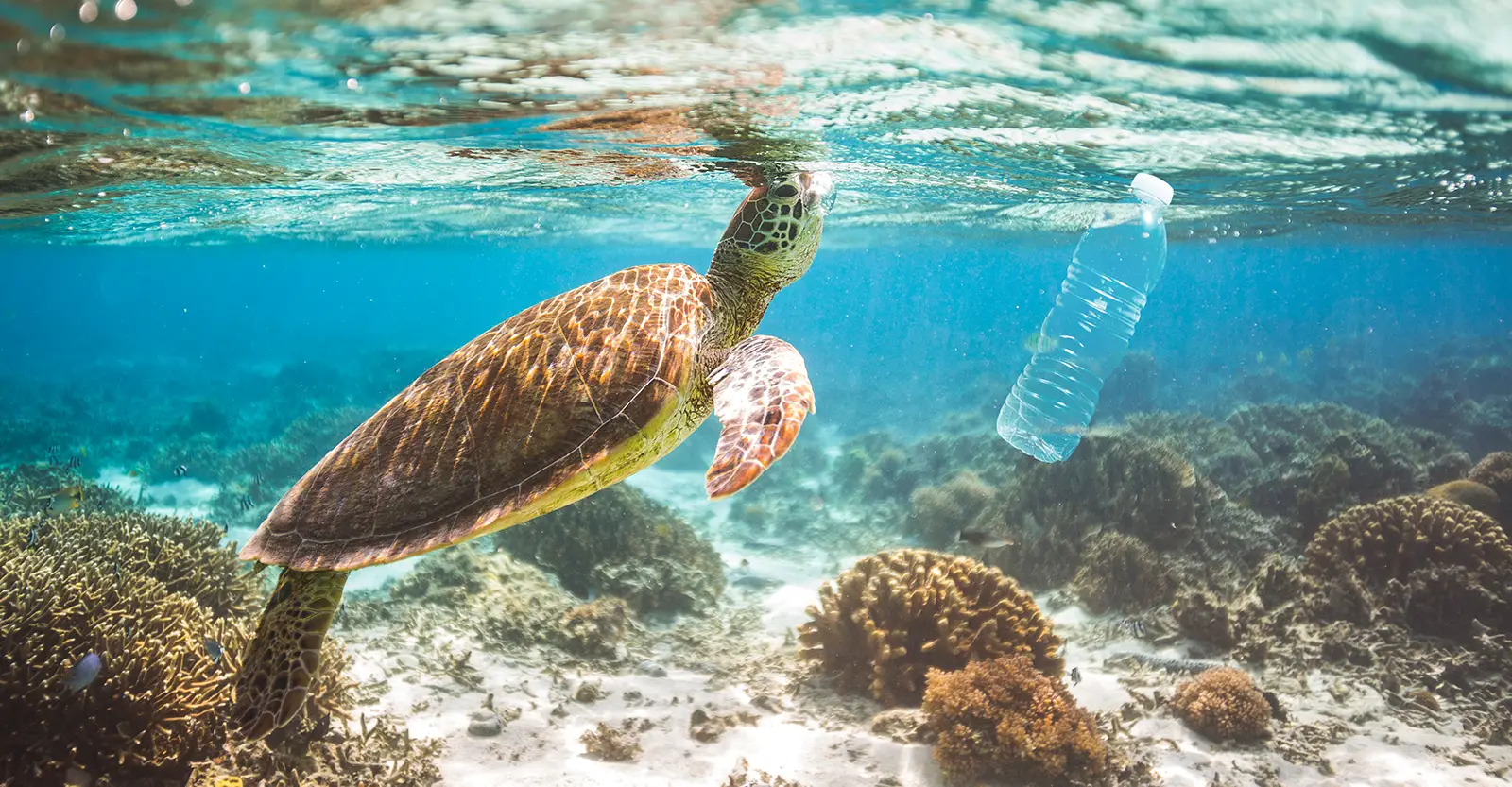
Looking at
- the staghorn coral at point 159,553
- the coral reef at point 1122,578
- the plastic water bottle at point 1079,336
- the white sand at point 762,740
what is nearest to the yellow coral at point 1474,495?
the coral reef at point 1122,578

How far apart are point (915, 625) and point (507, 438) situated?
475 centimetres

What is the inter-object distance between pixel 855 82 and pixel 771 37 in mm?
1565

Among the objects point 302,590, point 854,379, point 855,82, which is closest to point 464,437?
point 302,590

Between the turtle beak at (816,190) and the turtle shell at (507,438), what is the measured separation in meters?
1.40

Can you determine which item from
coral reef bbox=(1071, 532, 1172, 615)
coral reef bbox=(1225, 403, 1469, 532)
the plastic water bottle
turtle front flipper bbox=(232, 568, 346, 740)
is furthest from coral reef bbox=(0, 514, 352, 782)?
coral reef bbox=(1225, 403, 1469, 532)

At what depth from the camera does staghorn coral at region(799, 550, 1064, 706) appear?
6387mm

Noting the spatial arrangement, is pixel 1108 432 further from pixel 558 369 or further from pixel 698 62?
pixel 558 369

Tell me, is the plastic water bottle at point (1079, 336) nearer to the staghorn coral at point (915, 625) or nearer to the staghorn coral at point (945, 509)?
the staghorn coral at point (945, 509)

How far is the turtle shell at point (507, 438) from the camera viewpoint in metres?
3.46

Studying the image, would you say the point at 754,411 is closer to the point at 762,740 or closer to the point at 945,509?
the point at 762,740

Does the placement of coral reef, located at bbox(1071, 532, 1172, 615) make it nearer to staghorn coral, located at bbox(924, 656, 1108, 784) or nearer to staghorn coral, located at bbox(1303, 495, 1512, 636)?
staghorn coral, located at bbox(1303, 495, 1512, 636)

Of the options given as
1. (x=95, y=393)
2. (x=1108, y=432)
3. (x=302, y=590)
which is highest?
(x=302, y=590)

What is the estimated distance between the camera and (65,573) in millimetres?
4930

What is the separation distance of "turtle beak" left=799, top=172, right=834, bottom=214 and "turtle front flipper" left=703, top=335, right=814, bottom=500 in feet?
4.58
